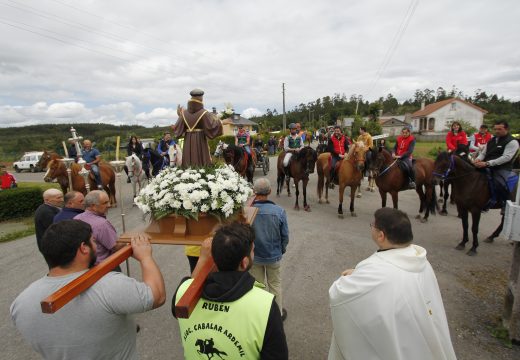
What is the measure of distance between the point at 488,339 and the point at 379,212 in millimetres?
2936

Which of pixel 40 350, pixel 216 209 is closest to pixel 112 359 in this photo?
pixel 40 350

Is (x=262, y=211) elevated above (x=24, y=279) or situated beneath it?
elevated above

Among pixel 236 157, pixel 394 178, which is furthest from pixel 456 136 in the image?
pixel 236 157

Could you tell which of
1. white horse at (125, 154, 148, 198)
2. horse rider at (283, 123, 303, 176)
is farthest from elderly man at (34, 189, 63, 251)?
horse rider at (283, 123, 303, 176)

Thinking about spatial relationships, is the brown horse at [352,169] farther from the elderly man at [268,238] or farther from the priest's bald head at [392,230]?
the priest's bald head at [392,230]

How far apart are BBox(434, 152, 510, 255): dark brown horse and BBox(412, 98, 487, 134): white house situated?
5320 cm

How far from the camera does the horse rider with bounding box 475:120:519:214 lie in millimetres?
5641

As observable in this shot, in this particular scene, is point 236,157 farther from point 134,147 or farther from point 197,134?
point 197,134

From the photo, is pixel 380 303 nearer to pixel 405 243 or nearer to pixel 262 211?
pixel 405 243

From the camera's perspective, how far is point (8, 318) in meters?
4.17

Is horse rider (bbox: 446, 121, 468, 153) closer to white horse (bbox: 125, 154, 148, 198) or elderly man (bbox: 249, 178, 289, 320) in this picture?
elderly man (bbox: 249, 178, 289, 320)

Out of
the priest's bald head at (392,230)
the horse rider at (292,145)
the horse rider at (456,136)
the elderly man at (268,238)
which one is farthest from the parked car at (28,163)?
the priest's bald head at (392,230)

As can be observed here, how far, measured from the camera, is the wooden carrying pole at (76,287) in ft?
4.13

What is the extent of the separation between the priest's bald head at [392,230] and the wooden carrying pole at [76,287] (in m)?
1.81
